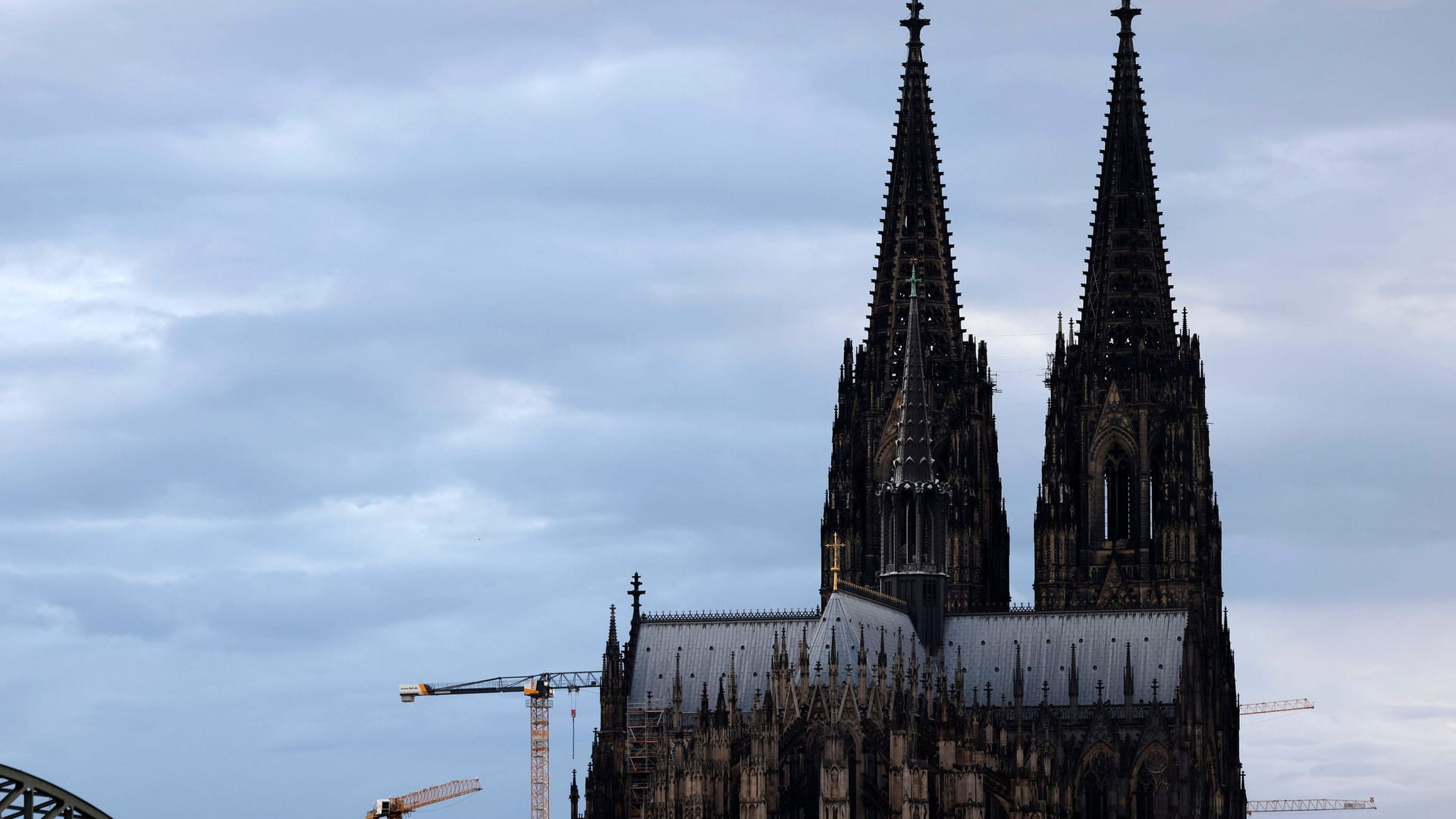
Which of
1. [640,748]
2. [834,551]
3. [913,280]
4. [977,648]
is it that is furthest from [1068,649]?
[913,280]

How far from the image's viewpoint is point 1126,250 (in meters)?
156

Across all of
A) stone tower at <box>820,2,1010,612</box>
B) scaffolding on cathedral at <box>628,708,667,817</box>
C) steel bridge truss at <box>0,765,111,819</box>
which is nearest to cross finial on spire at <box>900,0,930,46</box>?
stone tower at <box>820,2,1010,612</box>

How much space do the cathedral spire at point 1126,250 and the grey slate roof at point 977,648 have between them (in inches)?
802

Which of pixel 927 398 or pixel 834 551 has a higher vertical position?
pixel 927 398

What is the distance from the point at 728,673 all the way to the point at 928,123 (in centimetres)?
3456

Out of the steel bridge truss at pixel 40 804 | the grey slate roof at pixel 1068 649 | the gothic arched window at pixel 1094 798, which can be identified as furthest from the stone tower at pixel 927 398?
the steel bridge truss at pixel 40 804

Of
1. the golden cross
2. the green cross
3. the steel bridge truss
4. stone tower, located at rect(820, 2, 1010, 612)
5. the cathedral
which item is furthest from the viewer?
stone tower, located at rect(820, 2, 1010, 612)

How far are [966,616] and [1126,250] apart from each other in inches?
907

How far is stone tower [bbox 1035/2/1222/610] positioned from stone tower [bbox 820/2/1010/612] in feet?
9.64

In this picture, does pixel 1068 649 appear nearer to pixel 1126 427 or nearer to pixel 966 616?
pixel 966 616

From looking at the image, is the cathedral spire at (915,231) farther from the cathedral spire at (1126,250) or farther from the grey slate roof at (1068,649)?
the grey slate roof at (1068,649)

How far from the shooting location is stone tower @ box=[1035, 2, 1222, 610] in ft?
495

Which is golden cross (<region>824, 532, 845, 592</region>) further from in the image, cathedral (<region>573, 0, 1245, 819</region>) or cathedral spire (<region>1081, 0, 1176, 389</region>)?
cathedral spire (<region>1081, 0, 1176, 389</region>)

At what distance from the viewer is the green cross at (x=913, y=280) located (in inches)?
5844
